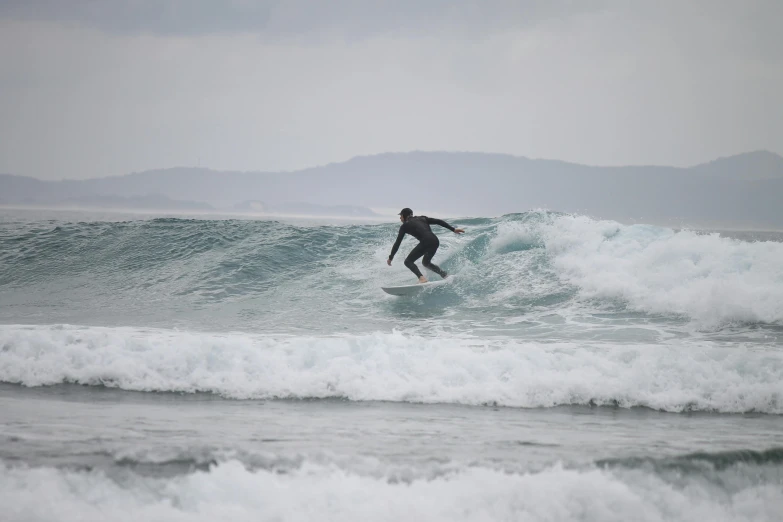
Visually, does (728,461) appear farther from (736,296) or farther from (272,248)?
(272,248)

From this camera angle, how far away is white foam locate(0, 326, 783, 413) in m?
6.82

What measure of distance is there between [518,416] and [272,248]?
11.2m

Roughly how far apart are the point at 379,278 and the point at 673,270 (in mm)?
5884

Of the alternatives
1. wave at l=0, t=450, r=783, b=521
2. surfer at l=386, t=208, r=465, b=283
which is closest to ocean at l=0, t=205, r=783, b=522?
wave at l=0, t=450, r=783, b=521

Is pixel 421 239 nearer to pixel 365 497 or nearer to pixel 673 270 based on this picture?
pixel 673 270

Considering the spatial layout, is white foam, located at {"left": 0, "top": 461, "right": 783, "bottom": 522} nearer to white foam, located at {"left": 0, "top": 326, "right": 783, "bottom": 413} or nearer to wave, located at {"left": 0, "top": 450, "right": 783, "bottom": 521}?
wave, located at {"left": 0, "top": 450, "right": 783, "bottom": 521}

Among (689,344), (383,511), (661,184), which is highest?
(661,184)

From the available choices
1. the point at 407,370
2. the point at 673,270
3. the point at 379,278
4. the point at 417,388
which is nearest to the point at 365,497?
the point at 417,388

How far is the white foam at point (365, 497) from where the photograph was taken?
409 centimetres

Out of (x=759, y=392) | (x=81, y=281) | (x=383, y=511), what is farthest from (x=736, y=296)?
(x=81, y=281)

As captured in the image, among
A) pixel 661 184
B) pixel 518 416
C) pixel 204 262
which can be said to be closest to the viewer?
pixel 518 416

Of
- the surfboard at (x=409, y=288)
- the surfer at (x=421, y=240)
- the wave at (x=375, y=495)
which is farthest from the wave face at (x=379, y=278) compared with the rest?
the wave at (x=375, y=495)

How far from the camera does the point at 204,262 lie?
1562cm

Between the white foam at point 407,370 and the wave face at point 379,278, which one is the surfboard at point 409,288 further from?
the white foam at point 407,370
